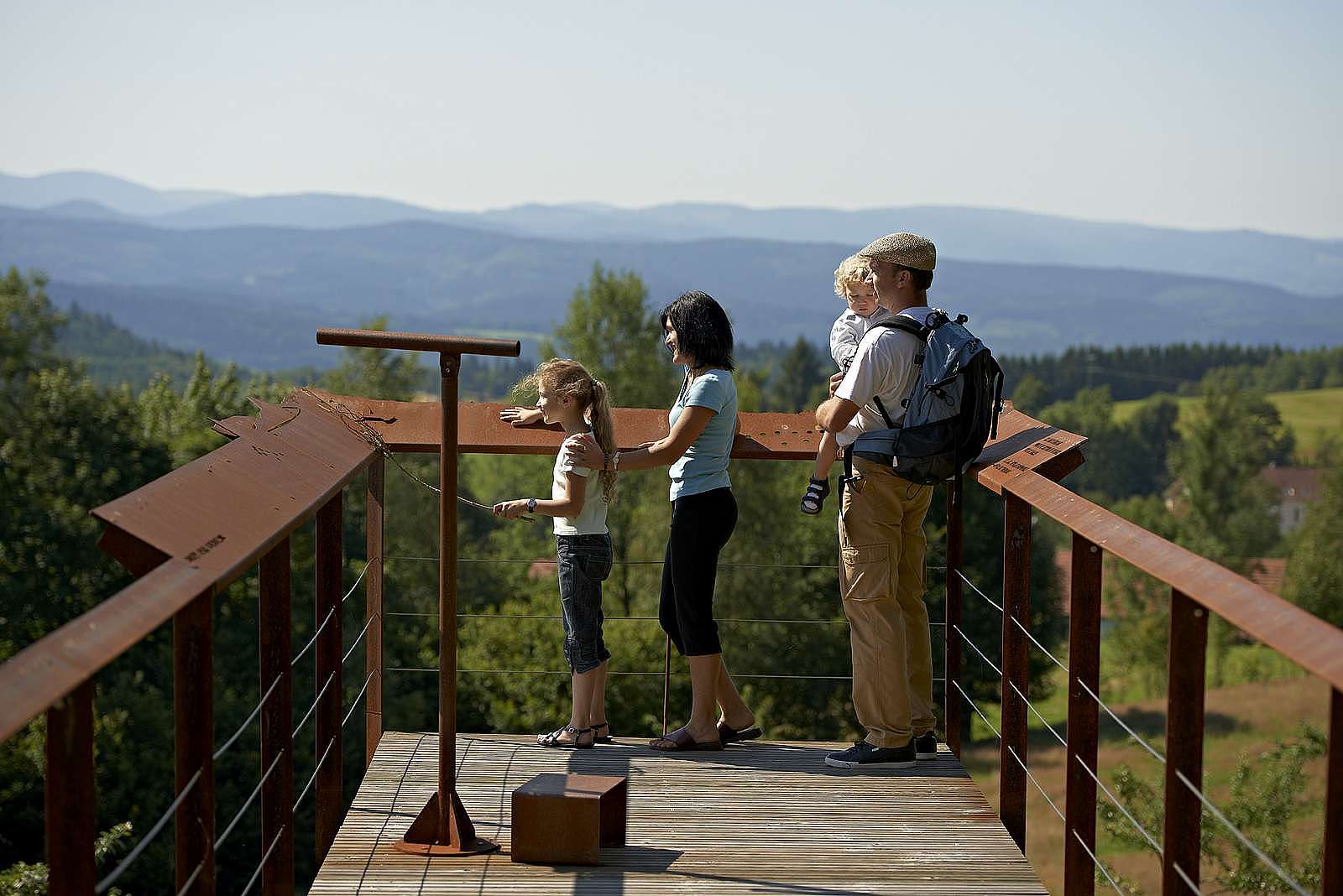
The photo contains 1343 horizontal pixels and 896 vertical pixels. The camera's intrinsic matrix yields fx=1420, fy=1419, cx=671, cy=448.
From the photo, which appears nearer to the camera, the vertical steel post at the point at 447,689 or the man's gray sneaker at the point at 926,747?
the vertical steel post at the point at 447,689

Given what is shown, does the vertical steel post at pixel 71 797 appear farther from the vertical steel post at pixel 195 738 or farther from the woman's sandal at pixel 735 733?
the woman's sandal at pixel 735 733

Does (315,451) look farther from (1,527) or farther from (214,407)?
(214,407)

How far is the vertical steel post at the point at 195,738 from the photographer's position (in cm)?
221

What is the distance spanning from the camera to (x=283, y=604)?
2.96 meters

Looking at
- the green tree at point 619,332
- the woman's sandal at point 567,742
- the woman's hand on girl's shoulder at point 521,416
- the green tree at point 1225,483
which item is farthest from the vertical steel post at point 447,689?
the green tree at point 1225,483

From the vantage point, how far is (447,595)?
10.8ft

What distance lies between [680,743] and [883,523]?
0.99m

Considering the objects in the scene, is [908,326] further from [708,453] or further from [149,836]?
[149,836]

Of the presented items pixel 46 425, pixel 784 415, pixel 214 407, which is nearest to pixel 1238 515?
pixel 214 407

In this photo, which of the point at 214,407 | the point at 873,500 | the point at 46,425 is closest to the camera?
the point at 873,500

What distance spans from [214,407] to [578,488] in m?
34.1

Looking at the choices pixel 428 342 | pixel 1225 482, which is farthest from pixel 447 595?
pixel 1225 482

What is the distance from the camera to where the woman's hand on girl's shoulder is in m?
4.49

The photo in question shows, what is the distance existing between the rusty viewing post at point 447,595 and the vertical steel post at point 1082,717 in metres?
1.35
